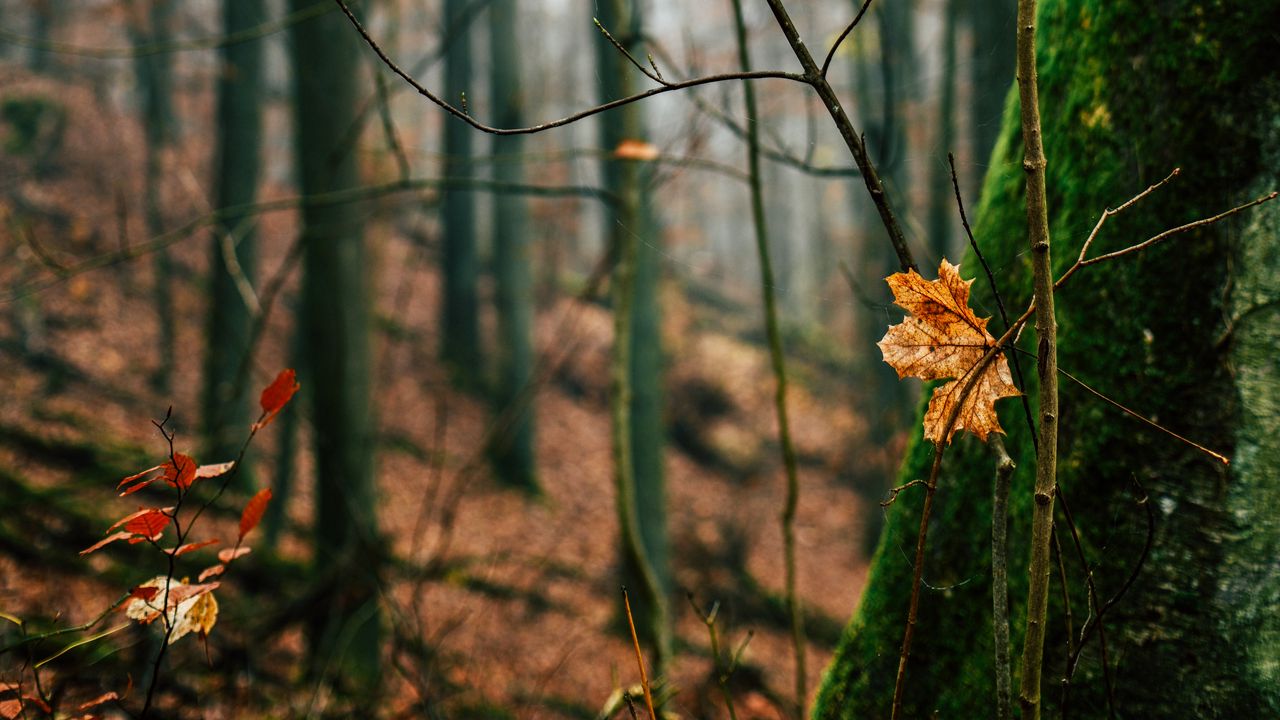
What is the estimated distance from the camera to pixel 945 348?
94cm

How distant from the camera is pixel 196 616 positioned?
4.12 ft

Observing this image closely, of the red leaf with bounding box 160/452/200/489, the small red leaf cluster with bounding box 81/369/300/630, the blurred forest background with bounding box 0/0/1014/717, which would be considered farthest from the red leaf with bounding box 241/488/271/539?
the blurred forest background with bounding box 0/0/1014/717

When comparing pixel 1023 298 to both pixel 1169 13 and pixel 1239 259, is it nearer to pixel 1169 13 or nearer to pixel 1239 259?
pixel 1239 259

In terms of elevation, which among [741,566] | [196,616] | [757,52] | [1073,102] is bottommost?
[741,566]

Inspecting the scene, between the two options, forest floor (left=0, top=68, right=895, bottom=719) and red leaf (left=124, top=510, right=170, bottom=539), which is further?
forest floor (left=0, top=68, right=895, bottom=719)

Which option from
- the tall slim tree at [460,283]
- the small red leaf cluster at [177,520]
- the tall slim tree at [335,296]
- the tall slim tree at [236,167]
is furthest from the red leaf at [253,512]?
the tall slim tree at [460,283]

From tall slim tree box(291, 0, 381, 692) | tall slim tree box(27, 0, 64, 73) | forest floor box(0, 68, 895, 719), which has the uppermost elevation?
tall slim tree box(27, 0, 64, 73)

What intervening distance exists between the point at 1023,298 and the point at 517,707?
165 inches

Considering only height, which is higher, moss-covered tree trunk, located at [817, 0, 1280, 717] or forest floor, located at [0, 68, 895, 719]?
moss-covered tree trunk, located at [817, 0, 1280, 717]

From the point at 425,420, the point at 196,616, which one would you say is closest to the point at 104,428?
the point at 425,420

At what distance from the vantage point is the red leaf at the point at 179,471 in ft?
3.57

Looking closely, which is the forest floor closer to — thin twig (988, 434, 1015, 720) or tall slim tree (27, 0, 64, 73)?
thin twig (988, 434, 1015, 720)

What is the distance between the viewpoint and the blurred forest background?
2768 millimetres

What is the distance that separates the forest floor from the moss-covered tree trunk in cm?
59
